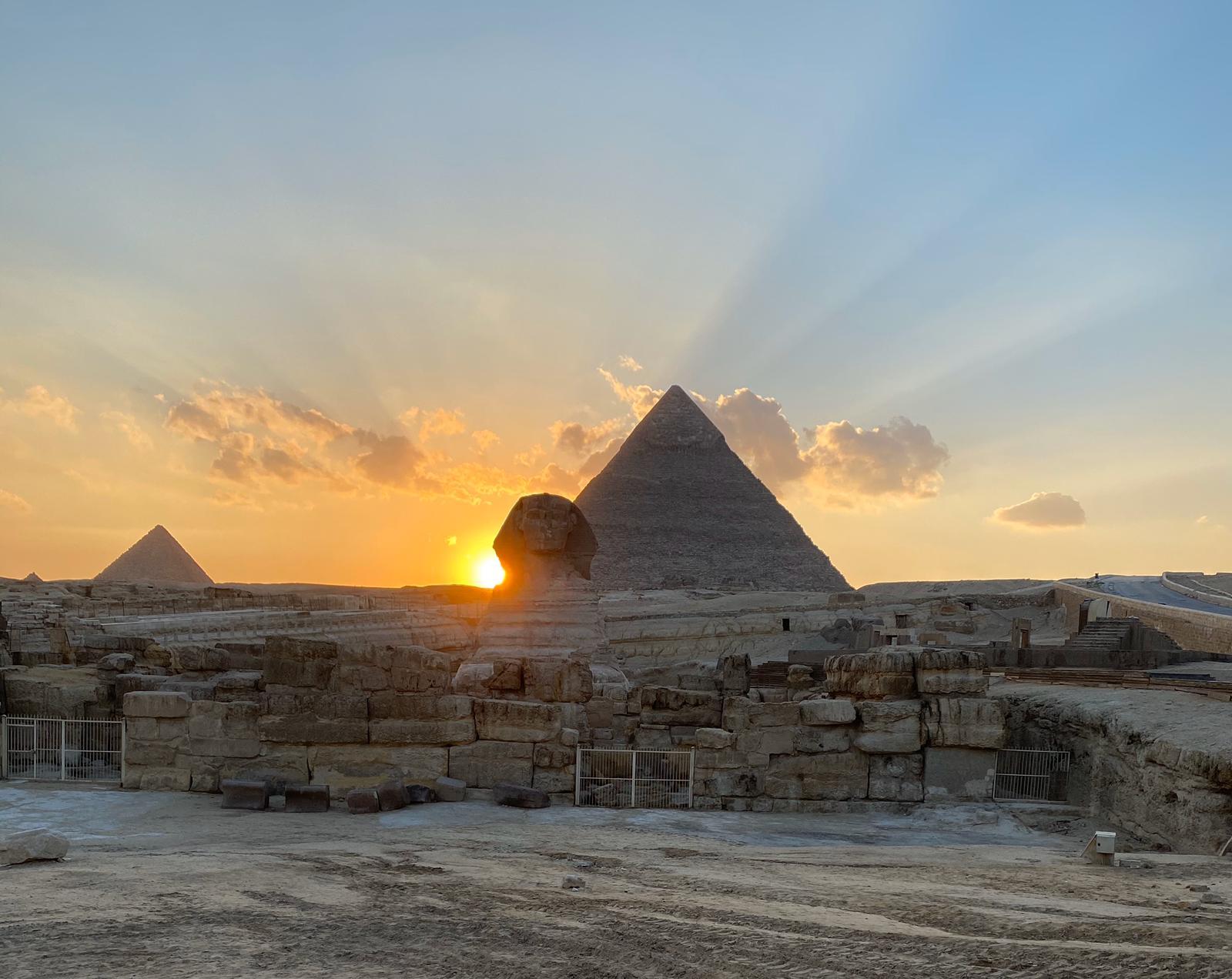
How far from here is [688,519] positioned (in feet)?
284

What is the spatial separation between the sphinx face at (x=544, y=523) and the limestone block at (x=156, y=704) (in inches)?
253

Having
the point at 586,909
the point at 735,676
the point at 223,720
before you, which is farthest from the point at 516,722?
the point at 735,676

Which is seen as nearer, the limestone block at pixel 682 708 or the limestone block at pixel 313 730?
the limestone block at pixel 313 730

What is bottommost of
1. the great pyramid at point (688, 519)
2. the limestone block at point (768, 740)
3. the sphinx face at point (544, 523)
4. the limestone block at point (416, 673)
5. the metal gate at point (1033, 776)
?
the metal gate at point (1033, 776)

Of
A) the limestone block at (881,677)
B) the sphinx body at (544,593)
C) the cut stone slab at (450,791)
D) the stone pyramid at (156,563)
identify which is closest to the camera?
the cut stone slab at (450,791)

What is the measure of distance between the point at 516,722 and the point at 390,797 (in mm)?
1010

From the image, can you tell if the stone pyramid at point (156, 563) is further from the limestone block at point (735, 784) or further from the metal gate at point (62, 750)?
the limestone block at point (735, 784)

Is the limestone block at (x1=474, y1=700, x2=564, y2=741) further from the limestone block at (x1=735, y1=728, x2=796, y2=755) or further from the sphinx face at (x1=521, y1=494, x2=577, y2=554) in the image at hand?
the sphinx face at (x1=521, y1=494, x2=577, y2=554)

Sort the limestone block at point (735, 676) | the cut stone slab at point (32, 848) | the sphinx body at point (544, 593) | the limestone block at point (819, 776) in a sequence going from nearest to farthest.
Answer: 1. the cut stone slab at point (32, 848)
2. the limestone block at point (819, 776)
3. the limestone block at point (735, 676)
4. the sphinx body at point (544, 593)

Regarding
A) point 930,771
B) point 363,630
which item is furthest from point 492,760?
point 363,630

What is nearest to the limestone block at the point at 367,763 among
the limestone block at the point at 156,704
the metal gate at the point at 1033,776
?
the limestone block at the point at 156,704

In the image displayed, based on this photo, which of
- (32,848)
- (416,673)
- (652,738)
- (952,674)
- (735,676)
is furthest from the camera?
(735,676)

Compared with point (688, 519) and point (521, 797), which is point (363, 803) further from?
point (688, 519)

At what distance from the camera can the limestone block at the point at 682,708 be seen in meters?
7.70
